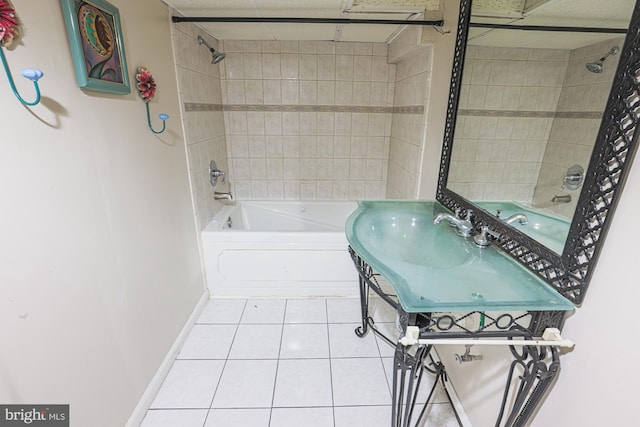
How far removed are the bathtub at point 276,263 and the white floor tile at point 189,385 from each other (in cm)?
A: 66

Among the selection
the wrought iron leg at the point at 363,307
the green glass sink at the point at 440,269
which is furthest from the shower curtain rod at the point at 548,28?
the wrought iron leg at the point at 363,307

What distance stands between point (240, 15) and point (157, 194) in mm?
1267

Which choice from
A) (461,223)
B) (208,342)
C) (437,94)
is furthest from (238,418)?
(437,94)

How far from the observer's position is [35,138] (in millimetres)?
905

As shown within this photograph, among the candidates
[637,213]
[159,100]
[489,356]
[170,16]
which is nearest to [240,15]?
[170,16]

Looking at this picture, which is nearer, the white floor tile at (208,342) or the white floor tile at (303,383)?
the white floor tile at (303,383)

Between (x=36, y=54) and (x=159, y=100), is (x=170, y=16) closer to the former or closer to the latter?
(x=159, y=100)

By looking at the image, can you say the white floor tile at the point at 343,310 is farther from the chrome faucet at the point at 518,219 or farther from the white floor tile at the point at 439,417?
the chrome faucet at the point at 518,219

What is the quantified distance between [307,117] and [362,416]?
2.38 m

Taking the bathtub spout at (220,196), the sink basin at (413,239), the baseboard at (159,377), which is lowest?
the baseboard at (159,377)

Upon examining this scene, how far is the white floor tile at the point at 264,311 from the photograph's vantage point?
2119 mm

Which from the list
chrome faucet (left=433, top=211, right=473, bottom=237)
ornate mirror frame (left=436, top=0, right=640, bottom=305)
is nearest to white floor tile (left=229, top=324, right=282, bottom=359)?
chrome faucet (left=433, top=211, right=473, bottom=237)

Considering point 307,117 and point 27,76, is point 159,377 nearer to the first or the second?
point 27,76

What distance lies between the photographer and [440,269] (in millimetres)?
1067
